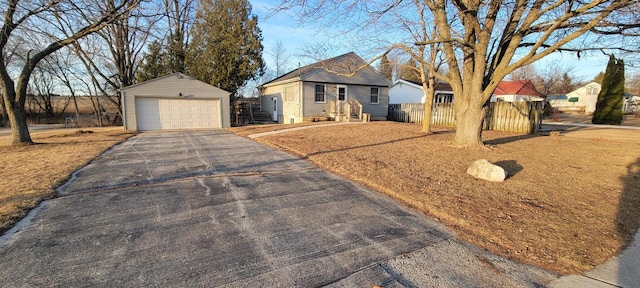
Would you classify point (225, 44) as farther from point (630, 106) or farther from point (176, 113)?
point (630, 106)

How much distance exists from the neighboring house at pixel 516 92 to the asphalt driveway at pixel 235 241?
1452 inches

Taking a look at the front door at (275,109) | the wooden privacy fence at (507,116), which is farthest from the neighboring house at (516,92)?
the front door at (275,109)

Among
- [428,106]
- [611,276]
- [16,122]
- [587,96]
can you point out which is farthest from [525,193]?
[587,96]

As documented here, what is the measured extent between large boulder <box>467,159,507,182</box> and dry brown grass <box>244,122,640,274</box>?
0.17 meters

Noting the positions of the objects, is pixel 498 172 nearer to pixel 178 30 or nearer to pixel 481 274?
pixel 481 274

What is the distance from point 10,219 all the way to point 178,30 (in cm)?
2323

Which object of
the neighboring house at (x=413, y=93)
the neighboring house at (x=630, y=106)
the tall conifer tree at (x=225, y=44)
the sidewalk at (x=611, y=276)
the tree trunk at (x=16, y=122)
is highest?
the tall conifer tree at (x=225, y=44)

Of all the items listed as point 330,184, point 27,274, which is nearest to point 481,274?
point 330,184

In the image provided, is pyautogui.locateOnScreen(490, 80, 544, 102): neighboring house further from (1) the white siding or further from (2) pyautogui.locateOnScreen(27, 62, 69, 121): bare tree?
(2) pyautogui.locateOnScreen(27, 62, 69, 121): bare tree

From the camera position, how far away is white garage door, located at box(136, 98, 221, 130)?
15989 mm

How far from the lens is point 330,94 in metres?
19.0

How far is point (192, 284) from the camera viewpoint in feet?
7.17

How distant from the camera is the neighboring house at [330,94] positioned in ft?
59.2

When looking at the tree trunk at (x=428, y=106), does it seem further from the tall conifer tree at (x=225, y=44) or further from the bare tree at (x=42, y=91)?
the bare tree at (x=42, y=91)
